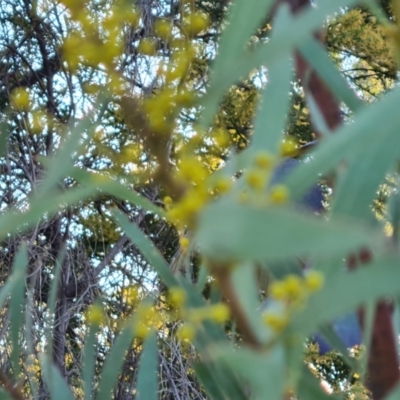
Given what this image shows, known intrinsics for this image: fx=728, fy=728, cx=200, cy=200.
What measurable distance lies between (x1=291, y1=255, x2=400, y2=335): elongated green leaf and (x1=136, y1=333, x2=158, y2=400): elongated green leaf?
0.16 metres

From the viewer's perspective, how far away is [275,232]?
0.39 ft

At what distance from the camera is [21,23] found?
223cm

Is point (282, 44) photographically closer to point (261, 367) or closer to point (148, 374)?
point (261, 367)

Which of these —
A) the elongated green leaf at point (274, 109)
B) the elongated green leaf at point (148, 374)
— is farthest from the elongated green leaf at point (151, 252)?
the elongated green leaf at point (274, 109)

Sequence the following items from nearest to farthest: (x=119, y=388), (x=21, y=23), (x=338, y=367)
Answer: (x=119, y=388) < (x=21, y=23) < (x=338, y=367)

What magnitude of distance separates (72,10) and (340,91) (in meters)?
0.13

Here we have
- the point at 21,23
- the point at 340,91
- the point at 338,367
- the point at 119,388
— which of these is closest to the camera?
the point at 340,91

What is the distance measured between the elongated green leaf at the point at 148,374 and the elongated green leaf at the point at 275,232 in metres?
0.19

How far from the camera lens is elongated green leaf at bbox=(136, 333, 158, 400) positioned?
12.2 inches

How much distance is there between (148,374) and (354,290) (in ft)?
0.60

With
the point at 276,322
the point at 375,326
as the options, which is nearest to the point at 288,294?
the point at 276,322

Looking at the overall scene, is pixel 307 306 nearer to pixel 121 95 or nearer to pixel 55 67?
pixel 121 95

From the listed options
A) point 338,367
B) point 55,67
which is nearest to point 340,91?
point 55,67

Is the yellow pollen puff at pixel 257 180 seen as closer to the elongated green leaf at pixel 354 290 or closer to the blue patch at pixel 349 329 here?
the elongated green leaf at pixel 354 290
